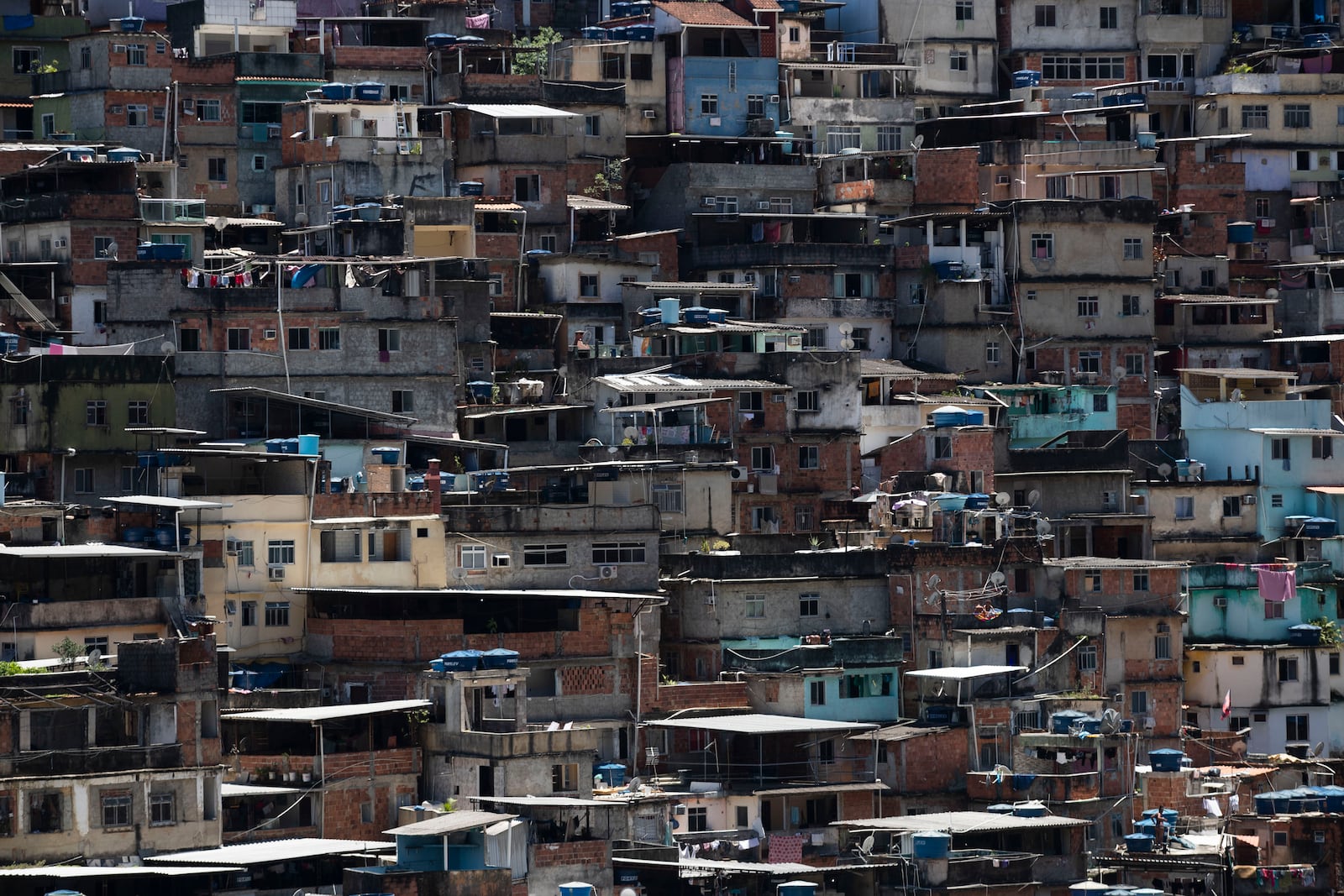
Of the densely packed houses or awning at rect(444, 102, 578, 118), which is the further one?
awning at rect(444, 102, 578, 118)

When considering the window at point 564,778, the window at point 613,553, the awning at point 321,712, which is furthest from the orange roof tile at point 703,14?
the window at point 564,778

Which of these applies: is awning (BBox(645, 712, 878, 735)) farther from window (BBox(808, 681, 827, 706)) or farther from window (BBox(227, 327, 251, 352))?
window (BBox(227, 327, 251, 352))

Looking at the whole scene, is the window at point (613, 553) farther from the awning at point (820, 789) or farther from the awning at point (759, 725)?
the awning at point (820, 789)

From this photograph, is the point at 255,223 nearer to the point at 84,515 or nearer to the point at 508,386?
the point at 508,386

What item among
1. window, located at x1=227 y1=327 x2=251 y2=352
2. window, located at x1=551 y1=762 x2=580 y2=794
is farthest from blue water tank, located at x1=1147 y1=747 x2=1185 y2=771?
window, located at x1=227 y1=327 x2=251 y2=352

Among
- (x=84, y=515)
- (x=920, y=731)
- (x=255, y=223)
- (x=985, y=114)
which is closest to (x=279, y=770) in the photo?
(x=84, y=515)

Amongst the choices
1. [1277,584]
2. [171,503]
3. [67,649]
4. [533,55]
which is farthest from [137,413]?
[1277,584]
